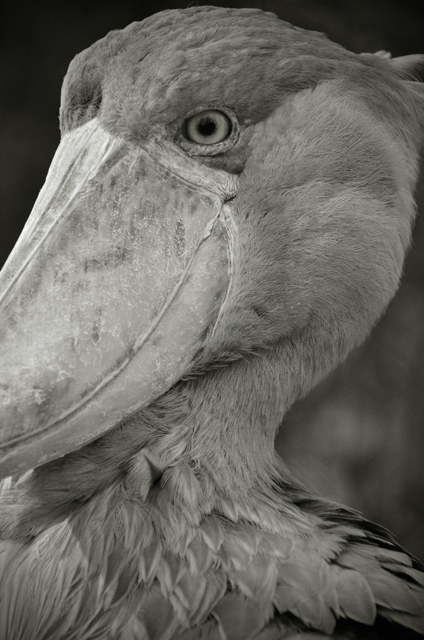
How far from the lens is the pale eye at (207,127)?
0.94 m

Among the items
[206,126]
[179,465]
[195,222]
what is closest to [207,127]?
[206,126]

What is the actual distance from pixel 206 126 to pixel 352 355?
1594mm

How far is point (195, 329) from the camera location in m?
0.92

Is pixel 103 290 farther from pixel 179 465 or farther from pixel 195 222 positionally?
pixel 179 465

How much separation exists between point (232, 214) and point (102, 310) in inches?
9.4

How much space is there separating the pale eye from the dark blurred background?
96 cm

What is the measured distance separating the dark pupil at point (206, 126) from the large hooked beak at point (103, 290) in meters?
0.05

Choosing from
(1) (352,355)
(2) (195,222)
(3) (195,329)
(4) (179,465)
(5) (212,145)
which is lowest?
(1) (352,355)

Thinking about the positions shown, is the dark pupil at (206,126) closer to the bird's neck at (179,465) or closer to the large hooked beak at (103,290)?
the large hooked beak at (103,290)

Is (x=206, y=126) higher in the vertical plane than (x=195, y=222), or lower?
higher

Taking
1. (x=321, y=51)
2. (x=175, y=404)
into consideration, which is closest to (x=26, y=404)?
(x=175, y=404)

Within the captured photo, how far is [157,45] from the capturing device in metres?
0.94

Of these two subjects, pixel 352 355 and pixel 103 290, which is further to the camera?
pixel 352 355

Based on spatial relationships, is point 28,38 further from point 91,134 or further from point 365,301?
point 365,301
